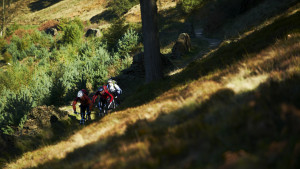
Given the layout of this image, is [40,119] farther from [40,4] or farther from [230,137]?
[40,4]

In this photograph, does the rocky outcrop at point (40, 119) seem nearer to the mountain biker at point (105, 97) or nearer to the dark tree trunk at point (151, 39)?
A: the mountain biker at point (105, 97)

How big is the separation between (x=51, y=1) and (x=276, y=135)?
123150 millimetres

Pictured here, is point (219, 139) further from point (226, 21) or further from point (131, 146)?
point (226, 21)

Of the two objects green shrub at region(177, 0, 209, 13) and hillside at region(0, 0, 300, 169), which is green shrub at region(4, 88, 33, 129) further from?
green shrub at region(177, 0, 209, 13)

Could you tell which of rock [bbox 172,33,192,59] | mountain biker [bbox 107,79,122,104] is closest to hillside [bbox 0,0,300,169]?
mountain biker [bbox 107,79,122,104]

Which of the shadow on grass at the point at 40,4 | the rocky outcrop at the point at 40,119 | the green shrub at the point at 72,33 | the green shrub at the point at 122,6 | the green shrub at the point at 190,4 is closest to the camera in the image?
the rocky outcrop at the point at 40,119

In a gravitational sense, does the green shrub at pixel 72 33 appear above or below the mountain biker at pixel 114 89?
above

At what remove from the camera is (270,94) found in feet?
Result: 7.63

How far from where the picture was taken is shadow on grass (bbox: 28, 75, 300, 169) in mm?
1591

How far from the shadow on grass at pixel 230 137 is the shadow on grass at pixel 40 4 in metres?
115

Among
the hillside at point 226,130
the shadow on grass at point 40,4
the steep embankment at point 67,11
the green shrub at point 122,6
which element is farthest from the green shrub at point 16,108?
the shadow on grass at point 40,4

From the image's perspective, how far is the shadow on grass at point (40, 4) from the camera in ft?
329

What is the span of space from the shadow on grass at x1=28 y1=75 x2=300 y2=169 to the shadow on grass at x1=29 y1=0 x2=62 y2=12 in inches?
4546

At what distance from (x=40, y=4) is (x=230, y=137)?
403ft
